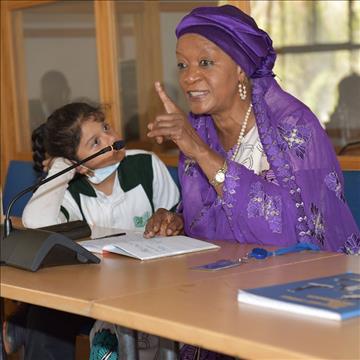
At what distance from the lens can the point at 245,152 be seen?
2787 millimetres

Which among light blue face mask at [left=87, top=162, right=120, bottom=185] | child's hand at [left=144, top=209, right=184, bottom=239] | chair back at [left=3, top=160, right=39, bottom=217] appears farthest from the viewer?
chair back at [left=3, top=160, right=39, bottom=217]

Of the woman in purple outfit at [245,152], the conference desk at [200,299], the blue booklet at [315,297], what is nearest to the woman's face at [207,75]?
the woman in purple outfit at [245,152]

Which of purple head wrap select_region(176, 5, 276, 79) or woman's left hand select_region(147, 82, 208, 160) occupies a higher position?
purple head wrap select_region(176, 5, 276, 79)

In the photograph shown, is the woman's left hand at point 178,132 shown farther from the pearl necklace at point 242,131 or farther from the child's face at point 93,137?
the child's face at point 93,137

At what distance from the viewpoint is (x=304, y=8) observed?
161 inches

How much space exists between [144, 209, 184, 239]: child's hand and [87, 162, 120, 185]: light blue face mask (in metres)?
0.41

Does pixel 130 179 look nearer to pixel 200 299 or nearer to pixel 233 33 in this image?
pixel 233 33

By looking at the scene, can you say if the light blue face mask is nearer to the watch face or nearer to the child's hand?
the child's hand

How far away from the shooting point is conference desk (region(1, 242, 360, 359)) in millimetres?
1401

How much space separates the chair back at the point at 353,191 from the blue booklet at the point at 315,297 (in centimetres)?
108

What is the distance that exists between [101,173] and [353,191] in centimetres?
88

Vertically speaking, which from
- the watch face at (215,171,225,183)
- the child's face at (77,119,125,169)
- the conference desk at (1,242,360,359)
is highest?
the child's face at (77,119,125,169)

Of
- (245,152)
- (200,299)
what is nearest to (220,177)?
(245,152)

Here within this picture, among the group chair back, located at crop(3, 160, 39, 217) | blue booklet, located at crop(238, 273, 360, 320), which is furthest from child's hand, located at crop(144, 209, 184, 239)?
chair back, located at crop(3, 160, 39, 217)
